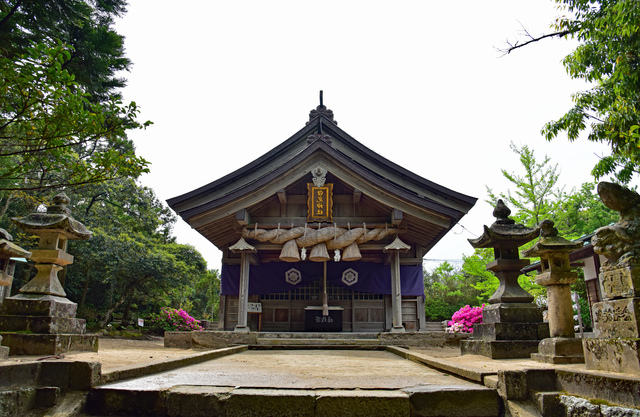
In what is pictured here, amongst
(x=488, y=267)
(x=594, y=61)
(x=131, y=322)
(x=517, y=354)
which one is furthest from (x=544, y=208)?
(x=131, y=322)

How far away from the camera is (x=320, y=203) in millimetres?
11789

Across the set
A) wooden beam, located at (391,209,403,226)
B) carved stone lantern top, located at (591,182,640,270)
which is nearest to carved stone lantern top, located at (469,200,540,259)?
carved stone lantern top, located at (591,182,640,270)

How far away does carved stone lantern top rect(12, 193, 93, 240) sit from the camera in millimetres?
5621

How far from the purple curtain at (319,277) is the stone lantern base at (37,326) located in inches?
289

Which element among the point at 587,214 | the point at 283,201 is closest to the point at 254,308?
the point at 283,201

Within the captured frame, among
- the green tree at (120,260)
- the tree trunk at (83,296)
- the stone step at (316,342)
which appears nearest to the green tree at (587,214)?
the stone step at (316,342)

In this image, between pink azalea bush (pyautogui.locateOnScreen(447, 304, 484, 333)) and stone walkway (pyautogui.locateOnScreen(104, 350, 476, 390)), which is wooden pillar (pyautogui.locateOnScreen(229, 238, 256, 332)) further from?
pink azalea bush (pyautogui.locateOnScreen(447, 304, 484, 333))

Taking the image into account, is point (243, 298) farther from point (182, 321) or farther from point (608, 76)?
point (608, 76)

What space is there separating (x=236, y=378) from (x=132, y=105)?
3358 mm

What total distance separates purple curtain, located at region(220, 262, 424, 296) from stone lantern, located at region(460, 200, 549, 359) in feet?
19.4

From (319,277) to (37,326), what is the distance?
343 inches

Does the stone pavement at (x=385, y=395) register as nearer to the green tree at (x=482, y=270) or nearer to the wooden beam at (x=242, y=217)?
the wooden beam at (x=242, y=217)

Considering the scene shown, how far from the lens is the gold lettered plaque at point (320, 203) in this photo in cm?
1169

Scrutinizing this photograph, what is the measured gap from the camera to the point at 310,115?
635 inches
